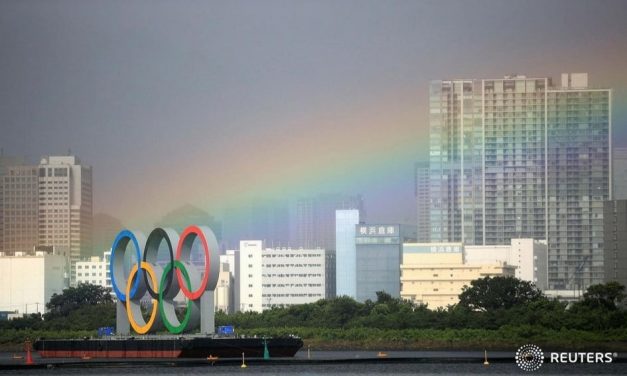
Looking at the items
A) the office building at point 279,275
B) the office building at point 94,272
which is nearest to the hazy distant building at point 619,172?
the office building at point 279,275

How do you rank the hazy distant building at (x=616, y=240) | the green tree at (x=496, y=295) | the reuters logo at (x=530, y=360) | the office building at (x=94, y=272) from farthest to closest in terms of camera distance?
the office building at (x=94, y=272) < the hazy distant building at (x=616, y=240) < the green tree at (x=496, y=295) < the reuters logo at (x=530, y=360)

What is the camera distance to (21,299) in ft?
489

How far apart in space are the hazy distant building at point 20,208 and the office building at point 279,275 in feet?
141

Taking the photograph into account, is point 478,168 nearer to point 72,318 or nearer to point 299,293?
point 299,293

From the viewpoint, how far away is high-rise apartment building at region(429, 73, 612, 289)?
184125mm

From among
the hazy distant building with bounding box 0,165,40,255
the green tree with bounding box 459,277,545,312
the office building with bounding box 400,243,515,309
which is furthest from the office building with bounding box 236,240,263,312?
the green tree with bounding box 459,277,545,312

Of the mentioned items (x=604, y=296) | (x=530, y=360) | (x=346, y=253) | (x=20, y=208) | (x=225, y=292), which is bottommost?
(x=530, y=360)

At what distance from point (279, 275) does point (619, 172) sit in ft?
168

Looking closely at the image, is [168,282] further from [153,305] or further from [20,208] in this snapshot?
[20,208]

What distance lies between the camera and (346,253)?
539 ft

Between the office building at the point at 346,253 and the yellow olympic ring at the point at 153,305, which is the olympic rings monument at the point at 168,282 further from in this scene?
the office building at the point at 346,253

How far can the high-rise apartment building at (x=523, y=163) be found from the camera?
18412cm

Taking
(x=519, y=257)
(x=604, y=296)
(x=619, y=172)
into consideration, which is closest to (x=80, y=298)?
A: (x=604, y=296)

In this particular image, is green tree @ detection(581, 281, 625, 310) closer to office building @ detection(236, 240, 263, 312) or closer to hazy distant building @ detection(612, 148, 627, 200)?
office building @ detection(236, 240, 263, 312)
